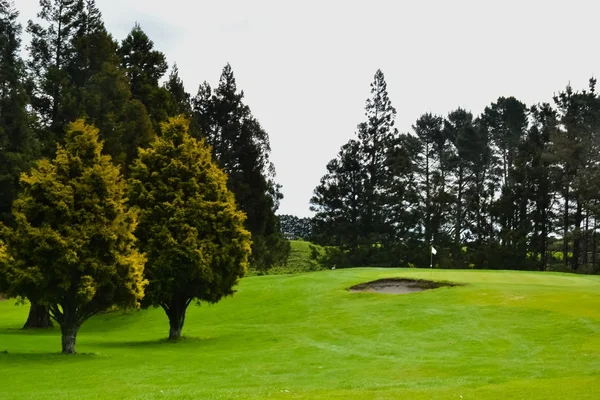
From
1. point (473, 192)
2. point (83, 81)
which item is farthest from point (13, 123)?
point (473, 192)

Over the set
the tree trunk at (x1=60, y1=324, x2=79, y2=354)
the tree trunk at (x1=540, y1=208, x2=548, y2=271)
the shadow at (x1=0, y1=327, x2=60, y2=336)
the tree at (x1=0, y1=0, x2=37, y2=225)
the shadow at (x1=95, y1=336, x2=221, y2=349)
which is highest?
the tree at (x1=0, y1=0, x2=37, y2=225)

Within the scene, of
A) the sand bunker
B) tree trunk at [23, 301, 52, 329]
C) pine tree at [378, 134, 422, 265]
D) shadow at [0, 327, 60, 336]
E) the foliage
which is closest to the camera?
shadow at [0, 327, 60, 336]

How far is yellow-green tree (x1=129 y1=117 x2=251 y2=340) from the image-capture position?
28109 mm

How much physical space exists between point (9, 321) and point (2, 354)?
20.5 meters

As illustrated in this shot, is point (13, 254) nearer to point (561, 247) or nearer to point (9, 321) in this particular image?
point (9, 321)

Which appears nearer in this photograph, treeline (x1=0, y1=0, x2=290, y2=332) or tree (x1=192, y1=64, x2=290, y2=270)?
treeline (x1=0, y1=0, x2=290, y2=332)

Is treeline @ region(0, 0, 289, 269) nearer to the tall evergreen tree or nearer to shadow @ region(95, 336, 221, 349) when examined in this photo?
the tall evergreen tree

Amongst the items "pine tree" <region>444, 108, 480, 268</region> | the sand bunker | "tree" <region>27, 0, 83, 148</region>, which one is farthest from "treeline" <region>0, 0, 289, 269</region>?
"pine tree" <region>444, 108, 480, 268</region>

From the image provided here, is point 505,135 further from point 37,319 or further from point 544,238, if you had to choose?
point 37,319

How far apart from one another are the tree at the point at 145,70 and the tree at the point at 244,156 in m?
8.00

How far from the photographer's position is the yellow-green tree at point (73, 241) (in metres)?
23.3

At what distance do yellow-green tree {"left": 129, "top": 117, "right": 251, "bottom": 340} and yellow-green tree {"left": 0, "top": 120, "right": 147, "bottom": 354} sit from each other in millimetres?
2772

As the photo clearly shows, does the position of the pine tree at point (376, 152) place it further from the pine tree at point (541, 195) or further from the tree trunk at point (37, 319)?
the tree trunk at point (37, 319)

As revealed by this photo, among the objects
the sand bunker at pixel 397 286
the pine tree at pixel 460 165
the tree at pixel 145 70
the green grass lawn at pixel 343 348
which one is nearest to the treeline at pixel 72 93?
the tree at pixel 145 70
